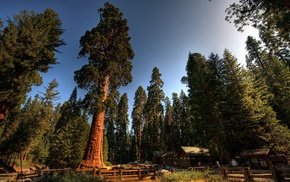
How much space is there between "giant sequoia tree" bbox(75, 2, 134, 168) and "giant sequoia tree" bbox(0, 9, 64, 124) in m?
4.79

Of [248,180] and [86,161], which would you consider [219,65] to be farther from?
[86,161]

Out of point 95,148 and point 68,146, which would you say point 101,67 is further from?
point 68,146

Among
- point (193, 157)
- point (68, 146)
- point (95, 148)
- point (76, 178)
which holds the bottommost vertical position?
point (76, 178)

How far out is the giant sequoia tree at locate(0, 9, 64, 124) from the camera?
1617cm

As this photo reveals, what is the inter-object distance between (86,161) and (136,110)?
132 ft

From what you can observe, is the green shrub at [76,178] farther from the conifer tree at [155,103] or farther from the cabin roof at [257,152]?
the conifer tree at [155,103]

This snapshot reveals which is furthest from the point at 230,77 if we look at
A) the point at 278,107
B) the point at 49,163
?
the point at 49,163

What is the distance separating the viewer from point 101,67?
720 inches

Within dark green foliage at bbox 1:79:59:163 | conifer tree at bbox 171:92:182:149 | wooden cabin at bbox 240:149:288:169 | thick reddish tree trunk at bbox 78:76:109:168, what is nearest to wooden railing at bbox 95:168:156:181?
thick reddish tree trunk at bbox 78:76:109:168

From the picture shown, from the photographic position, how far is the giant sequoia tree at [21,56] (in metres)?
16.2

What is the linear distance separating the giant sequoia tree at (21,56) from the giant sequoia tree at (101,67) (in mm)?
4788

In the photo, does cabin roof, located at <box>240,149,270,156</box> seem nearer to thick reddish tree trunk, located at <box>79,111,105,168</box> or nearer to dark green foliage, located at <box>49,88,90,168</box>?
thick reddish tree trunk, located at <box>79,111,105,168</box>

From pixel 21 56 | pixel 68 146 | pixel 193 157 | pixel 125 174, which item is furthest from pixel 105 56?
pixel 193 157

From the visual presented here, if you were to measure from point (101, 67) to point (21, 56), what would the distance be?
8108 millimetres
